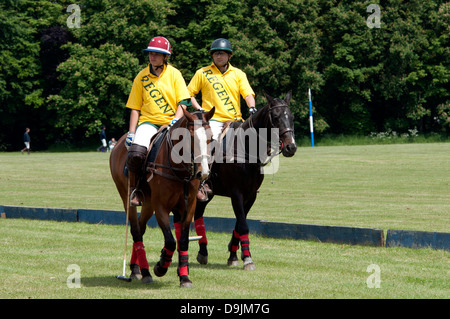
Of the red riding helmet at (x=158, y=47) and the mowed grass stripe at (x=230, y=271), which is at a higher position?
the red riding helmet at (x=158, y=47)

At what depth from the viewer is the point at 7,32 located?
51000 mm

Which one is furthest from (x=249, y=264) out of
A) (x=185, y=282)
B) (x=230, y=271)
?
(x=185, y=282)

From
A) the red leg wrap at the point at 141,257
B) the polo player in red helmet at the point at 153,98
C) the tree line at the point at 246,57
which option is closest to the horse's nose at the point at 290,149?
the polo player in red helmet at the point at 153,98

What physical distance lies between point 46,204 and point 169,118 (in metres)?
9.72

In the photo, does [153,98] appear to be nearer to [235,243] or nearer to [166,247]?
[166,247]

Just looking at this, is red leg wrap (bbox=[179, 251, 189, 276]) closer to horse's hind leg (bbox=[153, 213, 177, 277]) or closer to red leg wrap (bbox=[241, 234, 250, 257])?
horse's hind leg (bbox=[153, 213, 177, 277])

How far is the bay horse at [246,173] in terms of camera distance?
30.8 ft

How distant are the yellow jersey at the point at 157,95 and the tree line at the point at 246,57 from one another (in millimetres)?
42328

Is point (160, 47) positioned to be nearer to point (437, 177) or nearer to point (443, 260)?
point (443, 260)

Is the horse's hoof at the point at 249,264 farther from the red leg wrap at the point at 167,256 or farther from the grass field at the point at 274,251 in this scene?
the red leg wrap at the point at 167,256

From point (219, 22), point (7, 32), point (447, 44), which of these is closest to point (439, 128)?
point (447, 44)

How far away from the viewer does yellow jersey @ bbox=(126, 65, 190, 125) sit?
28.7ft

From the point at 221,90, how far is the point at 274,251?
2.54 meters

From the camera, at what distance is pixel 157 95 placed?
8727mm
